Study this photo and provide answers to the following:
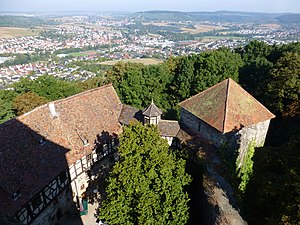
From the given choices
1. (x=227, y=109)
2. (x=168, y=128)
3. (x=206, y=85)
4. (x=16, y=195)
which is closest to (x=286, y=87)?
(x=206, y=85)

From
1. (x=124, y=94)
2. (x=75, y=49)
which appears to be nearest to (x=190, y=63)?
(x=124, y=94)

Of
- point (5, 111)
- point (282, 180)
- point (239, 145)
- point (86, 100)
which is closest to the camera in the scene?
point (282, 180)

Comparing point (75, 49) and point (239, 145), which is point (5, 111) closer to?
point (239, 145)

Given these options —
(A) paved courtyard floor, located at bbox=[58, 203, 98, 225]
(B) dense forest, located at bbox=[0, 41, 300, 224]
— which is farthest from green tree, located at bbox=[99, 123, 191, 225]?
(A) paved courtyard floor, located at bbox=[58, 203, 98, 225]

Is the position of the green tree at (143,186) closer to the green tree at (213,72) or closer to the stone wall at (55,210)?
the stone wall at (55,210)

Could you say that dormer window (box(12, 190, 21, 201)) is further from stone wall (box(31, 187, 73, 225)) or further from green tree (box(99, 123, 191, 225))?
green tree (box(99, 123, 191, 225))

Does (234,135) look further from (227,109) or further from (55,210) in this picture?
(55,210)
